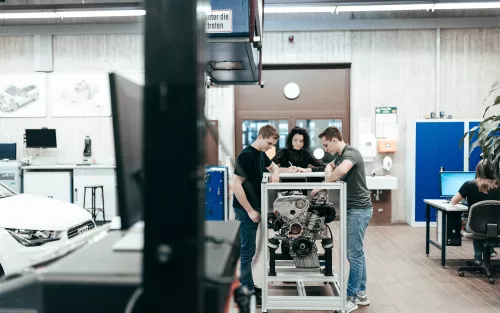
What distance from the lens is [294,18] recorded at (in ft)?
26.3

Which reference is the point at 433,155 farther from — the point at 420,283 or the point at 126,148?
the point at 126,148

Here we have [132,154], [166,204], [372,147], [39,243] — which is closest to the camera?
[166,204]

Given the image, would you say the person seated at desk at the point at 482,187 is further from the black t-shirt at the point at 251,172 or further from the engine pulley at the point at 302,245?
the black t-shirt at the point at 251,172

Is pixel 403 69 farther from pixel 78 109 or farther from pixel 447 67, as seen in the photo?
pixel 78 109

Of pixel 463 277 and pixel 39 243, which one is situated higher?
pixel 39 243

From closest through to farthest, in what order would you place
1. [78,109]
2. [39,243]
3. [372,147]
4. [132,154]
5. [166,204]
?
[166,204]
[132,154]
[39,243]
[372,147]
[78,109]

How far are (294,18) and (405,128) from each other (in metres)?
3.06

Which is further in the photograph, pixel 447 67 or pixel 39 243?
pixel 447 67

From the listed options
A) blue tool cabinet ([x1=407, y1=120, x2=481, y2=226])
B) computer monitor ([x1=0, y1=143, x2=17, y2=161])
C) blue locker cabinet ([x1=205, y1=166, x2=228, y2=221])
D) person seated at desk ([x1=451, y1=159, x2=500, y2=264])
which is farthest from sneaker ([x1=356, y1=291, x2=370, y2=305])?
computer monitor ([x1=0, y1=143, x2=17, y2=161])

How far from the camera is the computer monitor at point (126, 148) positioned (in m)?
0.82

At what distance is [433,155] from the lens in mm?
7398

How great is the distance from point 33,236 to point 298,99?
588 cm

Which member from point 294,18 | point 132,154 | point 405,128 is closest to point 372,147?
point 405,128

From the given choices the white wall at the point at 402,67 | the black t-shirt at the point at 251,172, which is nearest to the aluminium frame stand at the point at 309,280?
the black t-shirt at the point at 251,172
